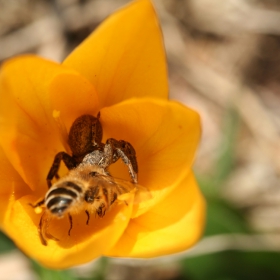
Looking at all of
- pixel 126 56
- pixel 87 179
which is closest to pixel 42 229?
pixel 87 179

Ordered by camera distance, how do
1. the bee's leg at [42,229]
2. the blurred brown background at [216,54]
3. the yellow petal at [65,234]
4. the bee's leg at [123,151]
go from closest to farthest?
the yellow petal at [65,234]
the bee's leg at [42,229]
the bee's leg at [123,151]
the blurred brown background at [216,54]

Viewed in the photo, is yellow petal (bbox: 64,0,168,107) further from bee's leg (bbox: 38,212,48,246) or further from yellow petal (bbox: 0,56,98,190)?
bee's leg (bbox: 38,212,48,246)

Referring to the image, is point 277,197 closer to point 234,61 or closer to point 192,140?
point 234,61

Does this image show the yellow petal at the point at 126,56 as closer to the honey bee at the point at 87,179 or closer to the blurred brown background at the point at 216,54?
the honey bee at the point at 87,179

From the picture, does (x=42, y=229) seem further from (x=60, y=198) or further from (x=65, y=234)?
(x=60, y=198)

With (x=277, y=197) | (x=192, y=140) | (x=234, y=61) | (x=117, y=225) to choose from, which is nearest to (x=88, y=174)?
(x=117, y=225)

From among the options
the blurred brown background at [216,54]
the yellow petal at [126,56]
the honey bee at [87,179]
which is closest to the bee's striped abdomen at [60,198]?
the honey bee at [87,179]
